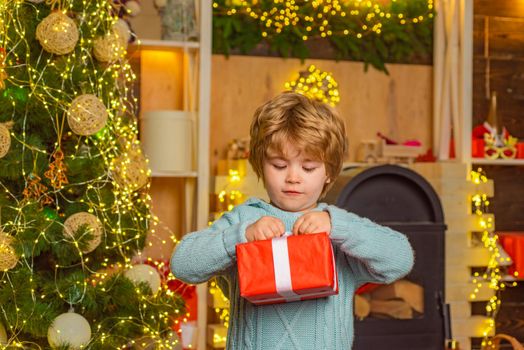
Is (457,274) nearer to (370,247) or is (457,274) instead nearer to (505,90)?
(505,90)

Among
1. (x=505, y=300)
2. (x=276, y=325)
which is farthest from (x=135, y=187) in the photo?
(x=505, y=300)

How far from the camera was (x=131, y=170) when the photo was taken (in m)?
3.02

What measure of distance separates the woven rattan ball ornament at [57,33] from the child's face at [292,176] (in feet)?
4.46

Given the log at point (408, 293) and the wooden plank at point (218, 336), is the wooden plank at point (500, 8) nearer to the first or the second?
the log at point (408, 293)

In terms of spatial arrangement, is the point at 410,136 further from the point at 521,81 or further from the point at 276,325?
the point at 276,325

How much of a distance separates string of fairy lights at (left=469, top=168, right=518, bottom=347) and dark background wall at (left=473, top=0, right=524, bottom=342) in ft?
0.92

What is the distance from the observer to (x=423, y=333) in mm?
3730

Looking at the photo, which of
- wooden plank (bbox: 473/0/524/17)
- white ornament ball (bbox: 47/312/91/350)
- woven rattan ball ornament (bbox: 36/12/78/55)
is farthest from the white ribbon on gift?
wooden plank (bbox: 473/0/524/17)

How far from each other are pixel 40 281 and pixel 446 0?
2349 mm

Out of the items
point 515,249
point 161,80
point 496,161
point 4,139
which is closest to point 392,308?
point 515,249

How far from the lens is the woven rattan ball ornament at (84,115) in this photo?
111 inches

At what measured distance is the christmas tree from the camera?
9.19 feet

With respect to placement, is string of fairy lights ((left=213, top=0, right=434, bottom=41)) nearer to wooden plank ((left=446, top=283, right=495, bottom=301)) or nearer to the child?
wooden plank ((left=446, top=283, right=495, bottom=301))

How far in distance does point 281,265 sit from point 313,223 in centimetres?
10
